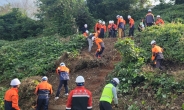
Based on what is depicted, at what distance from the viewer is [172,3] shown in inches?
→ 1266

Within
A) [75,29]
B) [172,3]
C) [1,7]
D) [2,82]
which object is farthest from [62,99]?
[1,7]

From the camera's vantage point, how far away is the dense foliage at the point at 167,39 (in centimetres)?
1505

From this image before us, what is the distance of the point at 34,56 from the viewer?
21.2 metres

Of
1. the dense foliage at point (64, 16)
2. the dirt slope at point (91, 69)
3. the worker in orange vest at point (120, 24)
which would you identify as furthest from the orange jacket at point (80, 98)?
the dense foliage at point (64, 16)

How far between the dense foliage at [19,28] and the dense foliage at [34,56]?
7370 mm

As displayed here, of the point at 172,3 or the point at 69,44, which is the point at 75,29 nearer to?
the point at 69,44

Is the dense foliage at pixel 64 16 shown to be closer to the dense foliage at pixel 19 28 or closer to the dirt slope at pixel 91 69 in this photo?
the dense foliage at pixel 19 28

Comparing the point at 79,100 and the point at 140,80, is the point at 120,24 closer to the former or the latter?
the point at 140,80

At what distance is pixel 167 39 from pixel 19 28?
19.8 m

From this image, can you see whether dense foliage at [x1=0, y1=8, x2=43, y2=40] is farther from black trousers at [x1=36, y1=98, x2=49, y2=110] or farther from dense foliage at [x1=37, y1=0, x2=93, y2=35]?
black trousers at [x1=36, y1=98, x2=49, y2=110]

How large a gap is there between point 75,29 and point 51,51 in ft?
21.1

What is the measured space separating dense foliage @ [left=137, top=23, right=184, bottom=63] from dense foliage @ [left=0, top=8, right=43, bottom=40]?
15.6m

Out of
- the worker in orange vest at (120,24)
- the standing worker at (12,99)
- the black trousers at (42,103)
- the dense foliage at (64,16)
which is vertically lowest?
the black trousers at (42,103)

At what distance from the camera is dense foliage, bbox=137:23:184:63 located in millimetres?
15049
